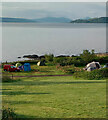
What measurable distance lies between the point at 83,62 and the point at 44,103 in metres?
27.8

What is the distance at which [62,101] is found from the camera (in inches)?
429

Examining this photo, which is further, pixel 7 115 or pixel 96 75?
pixel 96 75

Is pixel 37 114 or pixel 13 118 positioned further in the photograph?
pixel 37 114

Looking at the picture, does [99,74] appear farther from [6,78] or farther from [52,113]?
[52,113]

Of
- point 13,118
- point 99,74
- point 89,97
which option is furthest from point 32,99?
point 99,74

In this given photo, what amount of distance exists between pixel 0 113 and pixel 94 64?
2714 centimetres

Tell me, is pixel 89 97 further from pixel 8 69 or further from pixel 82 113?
pixel 8 69

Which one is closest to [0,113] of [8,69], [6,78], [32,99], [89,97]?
[32,99]

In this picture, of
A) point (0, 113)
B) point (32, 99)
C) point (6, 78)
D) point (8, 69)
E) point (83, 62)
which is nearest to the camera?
point (0, 113)

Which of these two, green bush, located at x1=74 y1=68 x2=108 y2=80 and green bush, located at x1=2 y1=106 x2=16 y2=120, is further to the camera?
green bush, located at x1=74 y1=68 x2=108 y2=80

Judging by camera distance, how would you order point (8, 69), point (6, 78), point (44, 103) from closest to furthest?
point (44, 103) < point (6, 78) < point (8, 69)

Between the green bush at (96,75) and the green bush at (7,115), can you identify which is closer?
the green bush at (7,115)

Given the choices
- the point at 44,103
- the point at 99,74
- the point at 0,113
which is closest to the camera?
the point at 0,113

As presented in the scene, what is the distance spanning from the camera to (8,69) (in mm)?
33188
